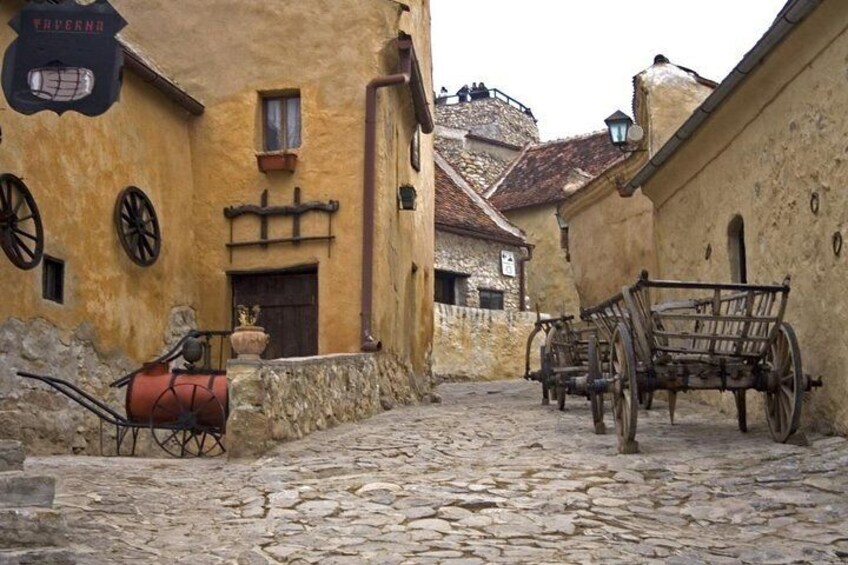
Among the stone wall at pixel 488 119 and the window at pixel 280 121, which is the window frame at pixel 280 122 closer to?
the window at pixel 280 121

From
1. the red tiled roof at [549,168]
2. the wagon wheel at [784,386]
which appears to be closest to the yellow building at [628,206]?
the wagon wheel at [784,386]

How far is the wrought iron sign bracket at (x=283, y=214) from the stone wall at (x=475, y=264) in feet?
39.8

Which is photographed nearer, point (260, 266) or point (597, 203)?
point (260, 266)

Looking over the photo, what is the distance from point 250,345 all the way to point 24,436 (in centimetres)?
235

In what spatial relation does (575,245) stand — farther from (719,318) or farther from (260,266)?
(719,318)

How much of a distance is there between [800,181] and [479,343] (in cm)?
1495

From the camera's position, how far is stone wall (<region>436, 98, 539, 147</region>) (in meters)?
40.3

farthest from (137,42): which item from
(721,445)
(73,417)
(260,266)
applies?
(721,445)

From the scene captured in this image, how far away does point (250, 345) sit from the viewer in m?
9.02

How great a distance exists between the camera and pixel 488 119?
40.5 metres

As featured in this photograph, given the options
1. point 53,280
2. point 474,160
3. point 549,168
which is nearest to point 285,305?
point 53,280

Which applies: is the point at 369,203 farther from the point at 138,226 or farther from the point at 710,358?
the point at 710,358

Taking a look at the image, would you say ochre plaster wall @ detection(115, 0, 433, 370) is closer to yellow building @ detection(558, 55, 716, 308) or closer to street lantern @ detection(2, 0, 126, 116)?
yellow building @ detection(558, 55, 716, 308)

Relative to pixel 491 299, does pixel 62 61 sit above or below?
above
